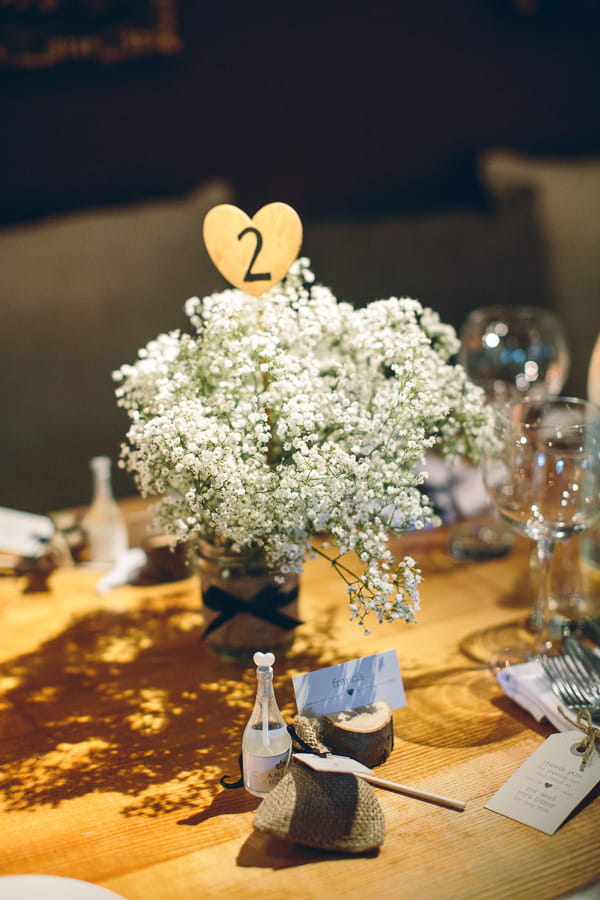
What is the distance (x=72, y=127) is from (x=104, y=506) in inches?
61.0

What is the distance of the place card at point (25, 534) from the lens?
138cm

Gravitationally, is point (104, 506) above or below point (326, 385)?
below

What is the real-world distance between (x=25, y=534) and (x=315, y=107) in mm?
1861

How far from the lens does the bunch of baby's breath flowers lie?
0.88 metres

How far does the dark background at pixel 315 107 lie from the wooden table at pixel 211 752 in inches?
64.6

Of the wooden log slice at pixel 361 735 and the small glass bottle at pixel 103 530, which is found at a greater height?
the small glass bottle at pixel 103 530

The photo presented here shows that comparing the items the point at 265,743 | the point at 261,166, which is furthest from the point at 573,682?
the point at 261,166

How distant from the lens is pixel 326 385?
106cm

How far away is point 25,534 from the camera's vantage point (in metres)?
1.41

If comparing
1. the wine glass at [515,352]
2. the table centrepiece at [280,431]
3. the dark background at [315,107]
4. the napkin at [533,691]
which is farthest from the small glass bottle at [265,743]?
the dark background at [315,107]

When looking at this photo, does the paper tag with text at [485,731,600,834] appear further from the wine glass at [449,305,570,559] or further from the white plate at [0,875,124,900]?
the wine glass at [449,305,570,559]

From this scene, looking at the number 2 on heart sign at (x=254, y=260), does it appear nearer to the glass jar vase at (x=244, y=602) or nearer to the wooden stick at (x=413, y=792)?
the glass jar vase at (x=244, y=602)

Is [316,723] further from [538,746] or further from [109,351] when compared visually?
[109,351]

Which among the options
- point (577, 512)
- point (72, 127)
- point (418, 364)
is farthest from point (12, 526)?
point (72, 127)
